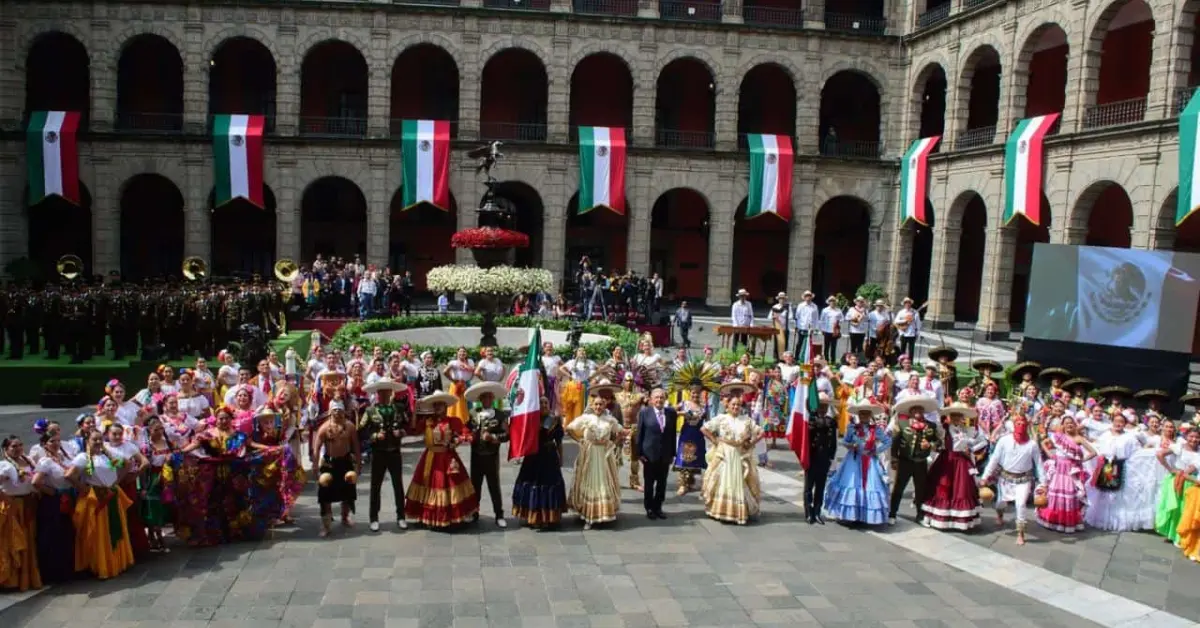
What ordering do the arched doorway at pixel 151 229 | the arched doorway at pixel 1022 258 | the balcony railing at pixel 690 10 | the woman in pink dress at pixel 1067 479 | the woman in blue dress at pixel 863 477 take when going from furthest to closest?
the arched doorway at pixel 151 229 < the balcony railing at pixel 690 10 < the arched doorway at pixel 1022 258 < the woman in pink dress at pixel 1067 479 < the woman in blue dress at pixel 863 477

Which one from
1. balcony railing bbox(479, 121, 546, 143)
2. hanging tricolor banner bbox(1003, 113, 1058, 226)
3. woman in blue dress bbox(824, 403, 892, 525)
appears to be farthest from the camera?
balcony railing bbox(479, 121, 546, 143)

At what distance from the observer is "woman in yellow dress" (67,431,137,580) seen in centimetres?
892

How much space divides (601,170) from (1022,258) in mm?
16885

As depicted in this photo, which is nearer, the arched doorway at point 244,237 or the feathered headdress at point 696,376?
the feathered headdress at point 696,376

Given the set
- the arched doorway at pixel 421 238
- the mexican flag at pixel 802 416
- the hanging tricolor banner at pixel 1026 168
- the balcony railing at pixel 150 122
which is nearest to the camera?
the mexican flag at pixel 802 416

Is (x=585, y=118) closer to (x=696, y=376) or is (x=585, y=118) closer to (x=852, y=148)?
(x=852, y=148)

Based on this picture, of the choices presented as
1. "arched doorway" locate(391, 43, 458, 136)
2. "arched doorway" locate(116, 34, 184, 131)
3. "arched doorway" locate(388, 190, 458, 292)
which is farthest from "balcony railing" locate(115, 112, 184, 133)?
"arched doorway" locate(388, 190, 458, 292)

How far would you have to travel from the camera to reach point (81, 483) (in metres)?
8.96

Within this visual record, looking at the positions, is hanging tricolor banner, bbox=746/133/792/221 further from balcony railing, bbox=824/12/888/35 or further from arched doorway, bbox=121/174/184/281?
arched doorway, bbox=121/174/184/281

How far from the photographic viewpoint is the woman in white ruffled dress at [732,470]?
11.3 metres

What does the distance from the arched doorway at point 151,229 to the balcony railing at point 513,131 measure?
12.7 m

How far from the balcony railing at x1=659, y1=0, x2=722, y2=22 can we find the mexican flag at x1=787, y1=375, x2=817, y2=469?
976 inches

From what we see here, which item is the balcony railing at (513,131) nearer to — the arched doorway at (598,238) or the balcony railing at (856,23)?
the arched doorway at (598,238)

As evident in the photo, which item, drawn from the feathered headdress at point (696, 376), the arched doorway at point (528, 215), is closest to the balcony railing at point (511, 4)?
the arched doorway at point (528, 215)
